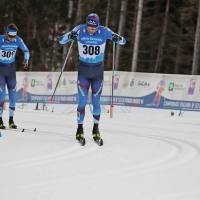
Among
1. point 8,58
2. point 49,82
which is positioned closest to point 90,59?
point 8,58

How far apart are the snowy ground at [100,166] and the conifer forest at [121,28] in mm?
17829

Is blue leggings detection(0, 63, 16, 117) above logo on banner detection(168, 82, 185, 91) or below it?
above

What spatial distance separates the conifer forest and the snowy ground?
702 inches

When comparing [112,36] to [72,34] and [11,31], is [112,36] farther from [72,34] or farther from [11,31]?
[11,31]

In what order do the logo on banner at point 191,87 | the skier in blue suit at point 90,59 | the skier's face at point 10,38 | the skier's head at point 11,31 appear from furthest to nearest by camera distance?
the logo on banner at point 191,87 < the skier's face at point 10,38 < the skier's head at point 11,31 < the skier in blue suit at point 90,59

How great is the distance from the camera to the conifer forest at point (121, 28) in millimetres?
27547

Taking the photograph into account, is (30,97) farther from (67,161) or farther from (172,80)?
(67,161)

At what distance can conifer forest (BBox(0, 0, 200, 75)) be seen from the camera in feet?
90.4

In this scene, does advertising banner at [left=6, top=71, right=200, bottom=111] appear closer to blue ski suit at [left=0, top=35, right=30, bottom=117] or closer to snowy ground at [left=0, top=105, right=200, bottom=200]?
snowy ground at [left=0, top=105, right=200, bottom=200]

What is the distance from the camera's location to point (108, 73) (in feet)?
51.4

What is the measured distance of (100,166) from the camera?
5.14 meters

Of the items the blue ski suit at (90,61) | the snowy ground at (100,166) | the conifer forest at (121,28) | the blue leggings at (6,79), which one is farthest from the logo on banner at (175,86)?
the conifer forest at (121,28)

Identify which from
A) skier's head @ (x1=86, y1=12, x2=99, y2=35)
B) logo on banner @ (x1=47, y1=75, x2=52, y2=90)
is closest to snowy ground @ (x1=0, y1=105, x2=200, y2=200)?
skier's head @ (x1=86, y1=12, x2=99, y2=35)

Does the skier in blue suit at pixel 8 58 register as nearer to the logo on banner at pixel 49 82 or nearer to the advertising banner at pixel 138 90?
the advertising banner at pixel 138 90
